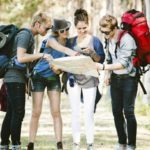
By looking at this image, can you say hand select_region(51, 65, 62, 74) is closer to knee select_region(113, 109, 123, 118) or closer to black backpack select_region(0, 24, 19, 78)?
black backpack select_region(0, 24, 19, 78)

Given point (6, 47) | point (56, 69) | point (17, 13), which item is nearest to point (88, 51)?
point (56, 69)

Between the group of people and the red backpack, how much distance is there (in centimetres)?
12

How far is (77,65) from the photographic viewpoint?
11.3 meters

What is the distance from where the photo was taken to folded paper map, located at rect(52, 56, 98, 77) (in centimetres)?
1125

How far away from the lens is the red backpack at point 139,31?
1130 cm

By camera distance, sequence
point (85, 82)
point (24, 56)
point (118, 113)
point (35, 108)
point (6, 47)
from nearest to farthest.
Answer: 1. point (24, 56)
2. point (6, 47)
3. point (85, 82)
4. point (118, 113)
5. point (35, 108)

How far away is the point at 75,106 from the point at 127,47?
120 cm

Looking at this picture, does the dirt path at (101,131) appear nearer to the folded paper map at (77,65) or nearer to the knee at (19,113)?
the knee at (19,113)

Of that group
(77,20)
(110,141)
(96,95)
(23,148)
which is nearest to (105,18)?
(77,20)

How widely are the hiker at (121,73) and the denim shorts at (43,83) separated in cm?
78

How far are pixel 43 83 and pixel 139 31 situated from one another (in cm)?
164

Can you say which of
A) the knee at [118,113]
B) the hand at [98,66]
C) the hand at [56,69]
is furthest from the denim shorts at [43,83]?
the knee at [118,113]

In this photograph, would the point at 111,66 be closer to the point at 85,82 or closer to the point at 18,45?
the point at 85,82

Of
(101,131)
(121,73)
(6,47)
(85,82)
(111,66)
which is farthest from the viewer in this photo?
(101,131)
